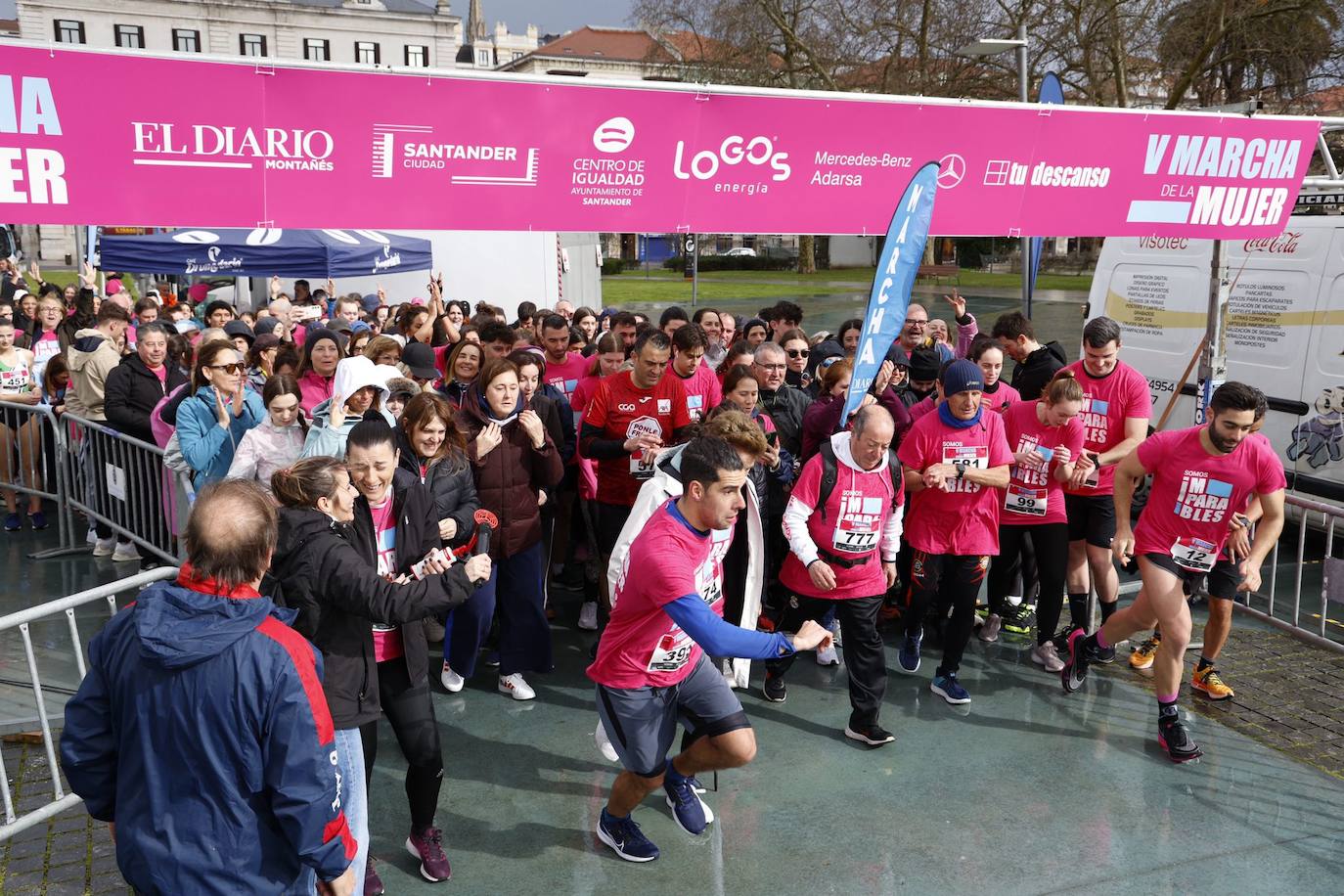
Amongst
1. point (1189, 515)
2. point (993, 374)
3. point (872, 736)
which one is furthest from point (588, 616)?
point (1189, 515)

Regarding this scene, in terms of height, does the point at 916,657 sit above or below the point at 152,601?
below

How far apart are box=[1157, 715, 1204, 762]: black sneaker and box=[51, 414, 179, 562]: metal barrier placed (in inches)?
206

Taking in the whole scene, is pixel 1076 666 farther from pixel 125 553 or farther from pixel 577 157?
pixel 125 553

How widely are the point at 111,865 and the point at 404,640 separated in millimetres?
1576

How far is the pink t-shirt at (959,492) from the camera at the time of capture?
18.4 feet

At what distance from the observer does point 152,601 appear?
8.13 ft

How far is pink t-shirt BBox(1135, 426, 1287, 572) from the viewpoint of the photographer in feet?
16.9

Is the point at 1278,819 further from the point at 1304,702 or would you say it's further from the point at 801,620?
the point at 801,620

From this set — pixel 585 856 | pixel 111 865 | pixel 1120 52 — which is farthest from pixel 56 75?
pixel 1120 52

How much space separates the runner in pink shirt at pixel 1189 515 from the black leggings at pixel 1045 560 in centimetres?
62

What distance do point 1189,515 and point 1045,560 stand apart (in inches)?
37.7

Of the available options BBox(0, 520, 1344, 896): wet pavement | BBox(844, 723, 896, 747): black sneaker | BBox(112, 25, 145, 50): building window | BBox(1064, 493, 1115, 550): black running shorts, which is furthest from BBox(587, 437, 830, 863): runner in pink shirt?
BBox(112, 25, 145, 50): building window

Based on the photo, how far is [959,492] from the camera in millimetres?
5590

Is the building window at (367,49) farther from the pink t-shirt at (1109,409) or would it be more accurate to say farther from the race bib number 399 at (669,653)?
the race bib number 399 at (669,653)
